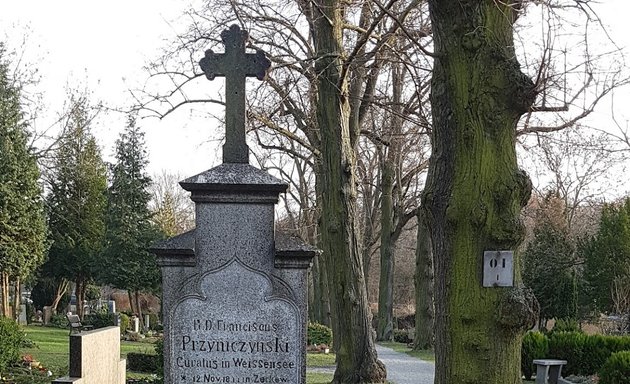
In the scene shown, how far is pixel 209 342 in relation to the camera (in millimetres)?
6062

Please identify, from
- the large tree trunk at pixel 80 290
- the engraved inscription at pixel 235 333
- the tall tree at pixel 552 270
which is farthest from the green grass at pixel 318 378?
the large tree trunk at pixel 80 290

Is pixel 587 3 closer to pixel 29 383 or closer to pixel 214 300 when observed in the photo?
pixel 214 300

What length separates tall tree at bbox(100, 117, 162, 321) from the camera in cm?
3447

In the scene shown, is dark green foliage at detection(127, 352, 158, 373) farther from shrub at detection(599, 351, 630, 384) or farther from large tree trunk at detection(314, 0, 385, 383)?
shrub at detection(599, 351, 630, 384)

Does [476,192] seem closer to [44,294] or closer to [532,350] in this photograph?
[532,350]

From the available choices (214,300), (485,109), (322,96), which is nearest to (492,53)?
(485,109)

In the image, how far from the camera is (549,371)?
1648 cm

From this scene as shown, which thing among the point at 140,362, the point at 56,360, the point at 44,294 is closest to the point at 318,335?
the point at 140,362

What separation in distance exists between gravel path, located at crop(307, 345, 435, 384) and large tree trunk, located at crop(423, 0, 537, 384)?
1066cm

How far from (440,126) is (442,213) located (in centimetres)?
85

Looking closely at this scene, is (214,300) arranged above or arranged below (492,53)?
below

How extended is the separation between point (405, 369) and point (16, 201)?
42.4ft

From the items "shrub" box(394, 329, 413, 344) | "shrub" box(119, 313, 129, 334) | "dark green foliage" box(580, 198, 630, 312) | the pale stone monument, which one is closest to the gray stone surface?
the pale stone monument

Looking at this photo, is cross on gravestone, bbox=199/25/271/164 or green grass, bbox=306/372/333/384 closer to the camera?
cross on gravestone, bbox=199/25/271/164
